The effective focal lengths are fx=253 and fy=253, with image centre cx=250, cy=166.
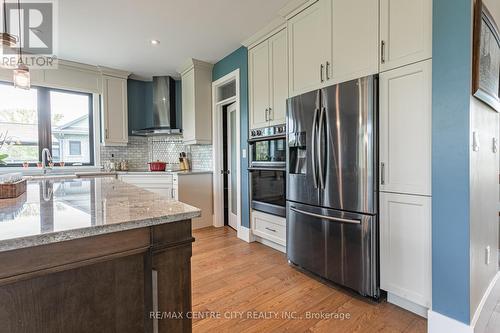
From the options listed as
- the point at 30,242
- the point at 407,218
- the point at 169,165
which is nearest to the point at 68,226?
the point at 30,242

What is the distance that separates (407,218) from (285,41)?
2.16 m

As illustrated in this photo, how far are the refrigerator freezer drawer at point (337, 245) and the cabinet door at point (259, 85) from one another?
Answer: 123 cm

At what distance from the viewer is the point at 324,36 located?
2.27 metres

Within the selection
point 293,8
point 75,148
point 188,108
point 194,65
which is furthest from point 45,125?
point 293,8

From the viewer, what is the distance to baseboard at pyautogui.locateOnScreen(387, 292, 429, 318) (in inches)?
69.4

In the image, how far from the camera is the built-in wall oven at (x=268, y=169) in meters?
2.84

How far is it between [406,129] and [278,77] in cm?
157

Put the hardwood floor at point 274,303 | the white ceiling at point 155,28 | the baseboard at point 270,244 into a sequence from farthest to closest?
the baseboard at point 270,244
the white ceiling at point 155,28
the hardwood floor at point 274,303

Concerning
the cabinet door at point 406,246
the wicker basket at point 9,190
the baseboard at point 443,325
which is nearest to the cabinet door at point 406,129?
the cabinet door at point 406,246

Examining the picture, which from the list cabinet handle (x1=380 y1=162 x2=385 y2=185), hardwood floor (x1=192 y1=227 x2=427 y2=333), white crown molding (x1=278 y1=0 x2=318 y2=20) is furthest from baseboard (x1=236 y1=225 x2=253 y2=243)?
white crown molding (x1=278 y1=0 x2=318 y2=20)

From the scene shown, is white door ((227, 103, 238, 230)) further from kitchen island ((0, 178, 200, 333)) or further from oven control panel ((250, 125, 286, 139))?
kitchen island ((0, 178, 200, 333))

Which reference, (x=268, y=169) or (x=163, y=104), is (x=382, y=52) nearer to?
(x=268, y=169)

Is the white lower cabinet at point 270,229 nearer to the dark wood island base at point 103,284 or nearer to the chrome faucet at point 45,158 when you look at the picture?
the dark wood island base at point 103,284

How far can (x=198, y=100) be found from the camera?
13.5ft
